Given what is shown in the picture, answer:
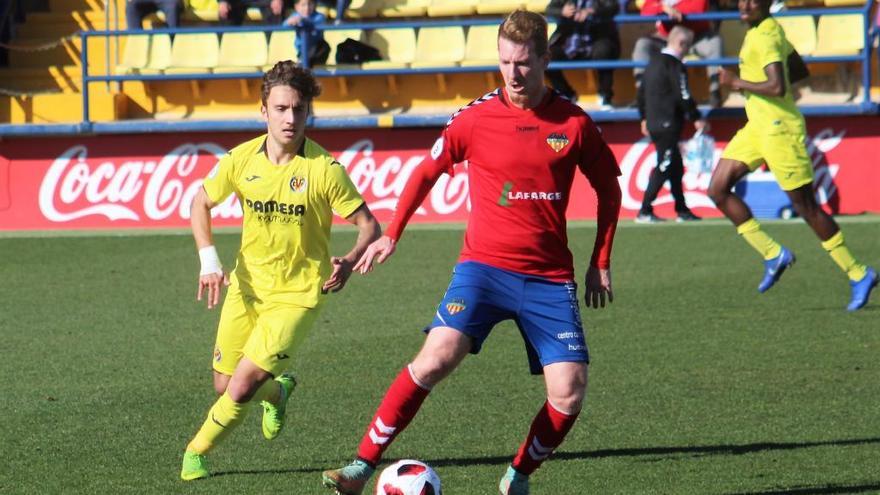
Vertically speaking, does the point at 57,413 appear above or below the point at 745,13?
below

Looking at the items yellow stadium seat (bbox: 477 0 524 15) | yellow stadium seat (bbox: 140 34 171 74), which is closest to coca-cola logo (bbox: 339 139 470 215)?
yellow stadium seat (bbox: 477 0 524 15)

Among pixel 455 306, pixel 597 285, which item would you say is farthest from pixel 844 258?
pixel 455 306

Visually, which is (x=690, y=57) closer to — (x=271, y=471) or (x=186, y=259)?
(x=186, y=259)

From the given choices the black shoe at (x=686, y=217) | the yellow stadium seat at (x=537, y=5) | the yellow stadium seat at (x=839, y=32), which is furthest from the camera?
the yellow stadium seat at (x=537, y=5)

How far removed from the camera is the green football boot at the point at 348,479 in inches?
213

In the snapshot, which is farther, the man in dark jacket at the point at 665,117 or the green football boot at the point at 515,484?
the man in dark jacket at the point at 665,117

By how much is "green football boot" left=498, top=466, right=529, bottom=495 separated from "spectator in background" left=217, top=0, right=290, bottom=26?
14425 millimetres

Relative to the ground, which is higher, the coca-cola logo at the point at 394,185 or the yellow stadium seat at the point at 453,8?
the yellow stadium seat at the point at 453,8

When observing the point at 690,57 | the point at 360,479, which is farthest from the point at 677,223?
the point at 360,479

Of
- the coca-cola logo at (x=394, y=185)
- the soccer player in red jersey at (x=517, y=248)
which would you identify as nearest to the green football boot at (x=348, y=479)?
the soccer player in red jersey at (x=517, y=248)

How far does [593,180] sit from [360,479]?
147cm

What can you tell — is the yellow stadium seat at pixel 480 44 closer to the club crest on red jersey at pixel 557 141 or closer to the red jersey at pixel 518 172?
the red jersey at pixel 518 172

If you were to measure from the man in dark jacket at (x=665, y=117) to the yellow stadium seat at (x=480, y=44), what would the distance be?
2748 mm

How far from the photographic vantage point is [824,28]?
18.4 meters
